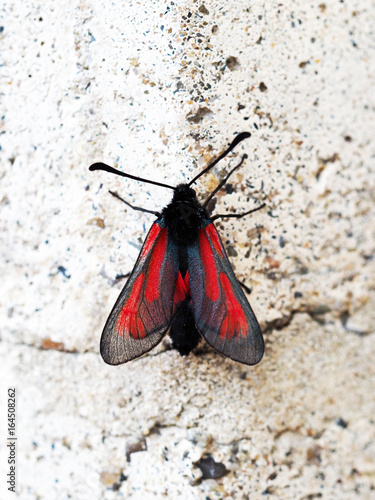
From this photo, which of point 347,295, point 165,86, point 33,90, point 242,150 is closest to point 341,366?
point 347,295

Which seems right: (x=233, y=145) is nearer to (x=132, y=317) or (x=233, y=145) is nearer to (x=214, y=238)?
(x=214, y=238)

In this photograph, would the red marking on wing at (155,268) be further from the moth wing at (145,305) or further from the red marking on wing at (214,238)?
the red marking on wing at (214,238)

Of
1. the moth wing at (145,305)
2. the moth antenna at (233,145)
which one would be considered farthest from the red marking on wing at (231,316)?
the moth antenna at (233,145)

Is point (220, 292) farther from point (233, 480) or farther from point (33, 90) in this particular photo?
point (33, 90)

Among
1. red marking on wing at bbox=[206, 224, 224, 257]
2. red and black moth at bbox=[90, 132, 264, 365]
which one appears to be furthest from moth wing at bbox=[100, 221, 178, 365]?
red marking on wing at bbox=[206, 224, 224, 257]

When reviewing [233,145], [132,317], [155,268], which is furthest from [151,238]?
[233,145]
